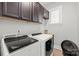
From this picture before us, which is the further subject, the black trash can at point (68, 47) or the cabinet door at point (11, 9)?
the black trash can at point (68, 47)

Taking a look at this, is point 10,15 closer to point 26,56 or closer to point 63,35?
point 26,56

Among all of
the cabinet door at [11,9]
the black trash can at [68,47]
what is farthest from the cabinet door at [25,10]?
the black trash can at [68,47]

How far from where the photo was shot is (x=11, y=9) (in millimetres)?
996

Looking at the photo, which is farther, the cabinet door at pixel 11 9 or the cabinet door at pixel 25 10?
the cabinet door at pixel 25 10

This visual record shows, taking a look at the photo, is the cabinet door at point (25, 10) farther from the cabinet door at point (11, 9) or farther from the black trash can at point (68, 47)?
the black trash can at point (68, 47)

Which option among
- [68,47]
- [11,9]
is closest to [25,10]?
[11,9]

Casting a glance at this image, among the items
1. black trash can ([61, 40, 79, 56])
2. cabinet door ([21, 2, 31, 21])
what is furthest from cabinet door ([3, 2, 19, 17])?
black trash can ([61, 40, 79, 56])

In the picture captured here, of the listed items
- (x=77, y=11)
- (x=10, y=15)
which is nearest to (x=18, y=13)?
(x=10, y=15)

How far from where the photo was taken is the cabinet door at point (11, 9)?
89cm

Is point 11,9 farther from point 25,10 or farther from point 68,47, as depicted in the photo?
point 68,47

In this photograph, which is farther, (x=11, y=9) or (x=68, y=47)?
(x=68, y=47)

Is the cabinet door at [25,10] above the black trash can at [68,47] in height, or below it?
above

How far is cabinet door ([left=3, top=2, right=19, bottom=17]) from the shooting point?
889mm

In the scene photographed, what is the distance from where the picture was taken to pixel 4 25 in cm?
114
